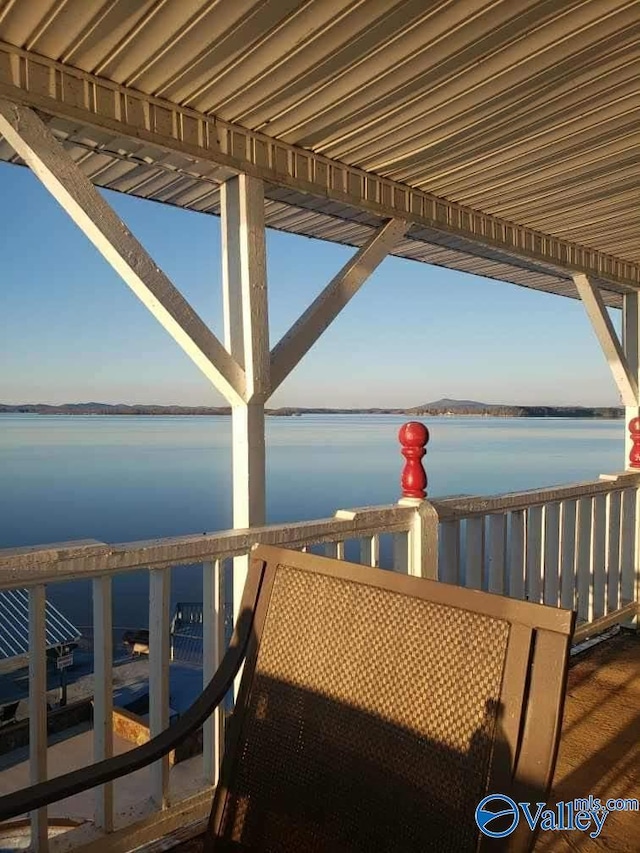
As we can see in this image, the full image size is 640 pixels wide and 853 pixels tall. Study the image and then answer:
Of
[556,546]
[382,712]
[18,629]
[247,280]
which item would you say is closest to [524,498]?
[556,546]

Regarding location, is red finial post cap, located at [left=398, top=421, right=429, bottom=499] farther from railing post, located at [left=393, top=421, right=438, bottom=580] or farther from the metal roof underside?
the metal roof underside

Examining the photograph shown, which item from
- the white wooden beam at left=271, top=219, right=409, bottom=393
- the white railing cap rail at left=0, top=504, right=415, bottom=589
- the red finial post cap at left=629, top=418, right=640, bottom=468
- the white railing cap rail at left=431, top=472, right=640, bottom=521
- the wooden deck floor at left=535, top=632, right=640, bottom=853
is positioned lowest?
the wooden deck floor at left=535, top=632, right=640, bottom=853

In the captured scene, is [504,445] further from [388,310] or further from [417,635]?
[417,635]

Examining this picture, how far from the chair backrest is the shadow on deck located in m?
0.80

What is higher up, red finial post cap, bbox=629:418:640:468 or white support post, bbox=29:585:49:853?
red finial post cap, bbox=629:418:640:468

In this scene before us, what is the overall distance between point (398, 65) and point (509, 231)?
1825 millimetres

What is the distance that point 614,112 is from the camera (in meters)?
2.29

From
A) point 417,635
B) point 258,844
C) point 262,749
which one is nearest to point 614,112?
point 417,635

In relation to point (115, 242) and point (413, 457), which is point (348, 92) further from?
point (413, 457)

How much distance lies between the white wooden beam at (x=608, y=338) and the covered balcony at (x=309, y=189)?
677mm

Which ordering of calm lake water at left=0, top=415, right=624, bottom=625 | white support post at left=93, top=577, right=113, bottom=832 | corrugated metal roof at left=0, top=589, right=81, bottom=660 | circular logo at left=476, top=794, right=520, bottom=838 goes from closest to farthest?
circular logo at left=476, top=794, right=520, bottom=838 → white support post at left=93, top=577, right=113, bottom=832 → corrugated metal roof at left=0, top=589, right=81, bottom=660 → calm lake water at left=0, top=415, right=624, bottom=625

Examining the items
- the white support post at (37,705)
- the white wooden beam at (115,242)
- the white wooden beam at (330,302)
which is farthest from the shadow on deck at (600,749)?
the white wooden beam at (330,302)

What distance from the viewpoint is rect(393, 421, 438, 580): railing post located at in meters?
2.39

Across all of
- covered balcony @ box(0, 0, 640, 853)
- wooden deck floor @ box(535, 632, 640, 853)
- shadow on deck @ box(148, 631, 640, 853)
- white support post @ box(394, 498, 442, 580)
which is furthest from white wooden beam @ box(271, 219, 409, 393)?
wooden deck floor @ box(535, 632, 640, 853)
